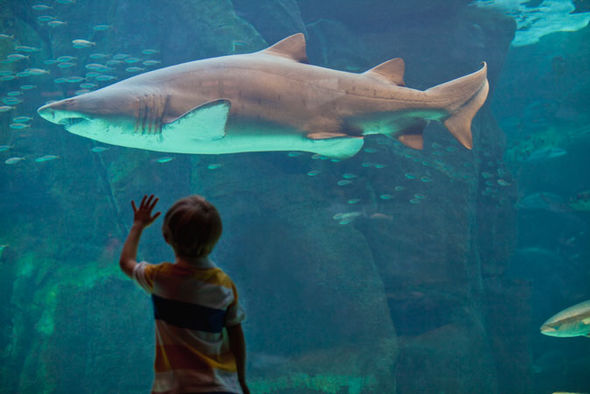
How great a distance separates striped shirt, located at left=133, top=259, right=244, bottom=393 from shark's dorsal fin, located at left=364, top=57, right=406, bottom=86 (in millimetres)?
2754

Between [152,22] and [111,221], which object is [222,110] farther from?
[152,22]

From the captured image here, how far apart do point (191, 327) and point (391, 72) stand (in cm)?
301

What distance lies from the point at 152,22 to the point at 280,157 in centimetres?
443

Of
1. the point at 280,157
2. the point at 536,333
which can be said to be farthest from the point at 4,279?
the point at 536,333

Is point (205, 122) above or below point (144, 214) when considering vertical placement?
below

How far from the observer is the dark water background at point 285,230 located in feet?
20.4

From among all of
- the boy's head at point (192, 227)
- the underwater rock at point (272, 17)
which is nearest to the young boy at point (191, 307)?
the boy's head at point (192, 227)

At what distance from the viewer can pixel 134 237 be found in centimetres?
139

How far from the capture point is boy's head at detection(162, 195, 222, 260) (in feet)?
3.88

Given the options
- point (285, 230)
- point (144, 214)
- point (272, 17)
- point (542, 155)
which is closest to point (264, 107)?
point (144, 214)

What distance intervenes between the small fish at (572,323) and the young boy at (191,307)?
6555 mm

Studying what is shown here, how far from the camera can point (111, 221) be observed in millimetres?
7363

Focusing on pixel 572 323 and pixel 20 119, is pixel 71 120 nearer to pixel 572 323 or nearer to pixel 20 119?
pixel 20 119

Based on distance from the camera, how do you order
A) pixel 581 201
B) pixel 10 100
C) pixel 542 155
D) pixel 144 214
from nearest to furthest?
pixel 144 214 → pixel 10 100 → pixel 581 201 → pixel 542 155
